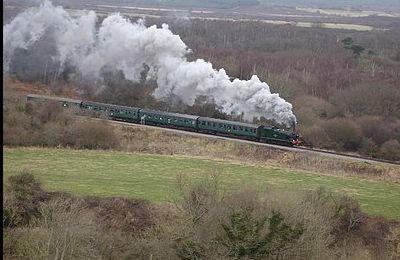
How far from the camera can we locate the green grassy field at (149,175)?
30.8 m

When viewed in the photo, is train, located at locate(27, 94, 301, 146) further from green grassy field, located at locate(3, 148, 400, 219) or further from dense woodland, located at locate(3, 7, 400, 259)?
green grassy field, located at locate(3, 148, 400, 219)

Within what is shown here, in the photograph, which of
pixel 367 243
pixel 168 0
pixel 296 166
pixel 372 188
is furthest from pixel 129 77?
pixel 168 0

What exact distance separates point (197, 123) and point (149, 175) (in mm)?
11918

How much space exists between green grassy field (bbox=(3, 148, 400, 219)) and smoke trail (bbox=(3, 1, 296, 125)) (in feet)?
30.4

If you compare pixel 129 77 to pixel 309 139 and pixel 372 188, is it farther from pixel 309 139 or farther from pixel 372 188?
pixel 372 188

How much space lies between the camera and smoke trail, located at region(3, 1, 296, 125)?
47594 mm

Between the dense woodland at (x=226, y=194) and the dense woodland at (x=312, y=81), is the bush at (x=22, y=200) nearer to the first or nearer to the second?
the dense woodland at (x=226, y=194)

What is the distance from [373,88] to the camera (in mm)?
57781

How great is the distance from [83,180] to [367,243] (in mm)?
15279

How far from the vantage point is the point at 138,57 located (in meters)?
56.4

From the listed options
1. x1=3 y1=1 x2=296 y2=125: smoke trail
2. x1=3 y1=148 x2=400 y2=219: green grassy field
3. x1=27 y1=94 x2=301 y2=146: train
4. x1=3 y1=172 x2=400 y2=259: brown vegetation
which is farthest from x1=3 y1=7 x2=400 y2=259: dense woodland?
x1=27 y1=94 x2=301 y2=146: train

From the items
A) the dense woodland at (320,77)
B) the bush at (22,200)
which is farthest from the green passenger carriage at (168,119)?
the bush at (22,200)

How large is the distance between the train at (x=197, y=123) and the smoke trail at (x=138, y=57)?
3.14 metres

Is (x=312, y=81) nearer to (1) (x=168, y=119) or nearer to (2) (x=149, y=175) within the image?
(1) (x=168, y=119)
